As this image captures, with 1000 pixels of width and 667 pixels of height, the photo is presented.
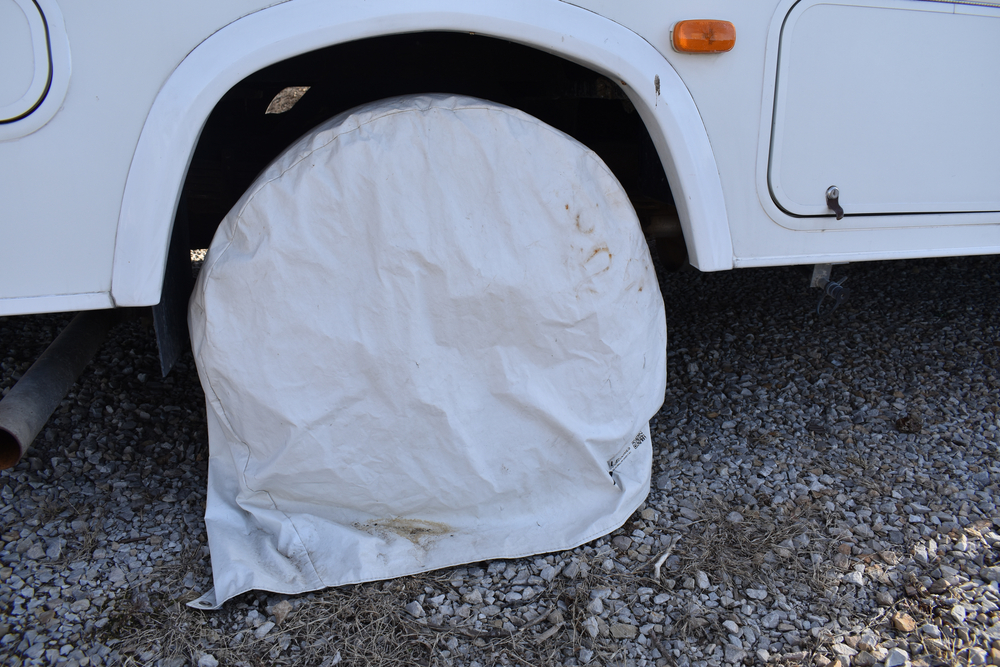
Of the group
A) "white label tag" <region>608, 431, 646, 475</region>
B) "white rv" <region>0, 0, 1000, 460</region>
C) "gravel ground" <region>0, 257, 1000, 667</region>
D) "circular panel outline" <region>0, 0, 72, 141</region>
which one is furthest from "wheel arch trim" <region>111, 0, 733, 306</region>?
"white label tag" <region>608, 431, 646, 475</region>

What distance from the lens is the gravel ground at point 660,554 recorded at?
1.36 metres

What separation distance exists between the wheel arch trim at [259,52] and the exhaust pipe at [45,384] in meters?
0.40

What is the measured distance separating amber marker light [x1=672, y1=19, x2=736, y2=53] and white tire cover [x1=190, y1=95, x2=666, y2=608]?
309mm

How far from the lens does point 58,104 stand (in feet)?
3.91

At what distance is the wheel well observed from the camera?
192cm

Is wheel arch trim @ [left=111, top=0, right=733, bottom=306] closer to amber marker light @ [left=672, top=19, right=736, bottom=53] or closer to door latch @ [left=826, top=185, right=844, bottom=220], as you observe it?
amber marker light @ [left=672, top=19, right=736, bottom=53]

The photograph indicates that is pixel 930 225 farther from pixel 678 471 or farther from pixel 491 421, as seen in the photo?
pixel 491 421

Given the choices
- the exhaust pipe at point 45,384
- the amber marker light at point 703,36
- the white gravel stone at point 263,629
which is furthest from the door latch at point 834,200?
the exhaust pipe at point 45,384

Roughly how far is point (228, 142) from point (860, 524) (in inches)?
85.9

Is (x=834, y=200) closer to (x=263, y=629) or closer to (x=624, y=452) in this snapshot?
(x=624, y=452)

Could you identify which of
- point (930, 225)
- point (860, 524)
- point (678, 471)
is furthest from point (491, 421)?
point (930, 225)

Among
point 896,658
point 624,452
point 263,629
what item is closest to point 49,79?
point 263,629

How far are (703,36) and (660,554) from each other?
1207mm

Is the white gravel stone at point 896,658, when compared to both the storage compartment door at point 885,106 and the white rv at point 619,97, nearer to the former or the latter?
the white rv at point 619,97
